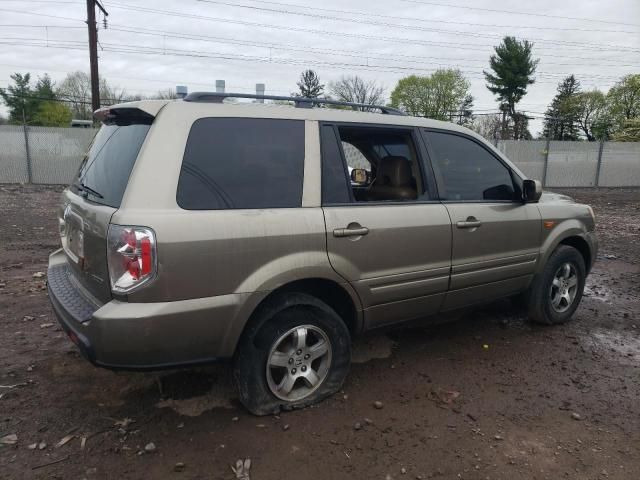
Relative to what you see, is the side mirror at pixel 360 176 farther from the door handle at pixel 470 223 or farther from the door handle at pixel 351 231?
the door handle at pixel 351 231

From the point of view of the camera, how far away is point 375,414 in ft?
10.1

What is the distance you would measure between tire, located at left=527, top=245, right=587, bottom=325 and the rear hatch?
11.6 feet

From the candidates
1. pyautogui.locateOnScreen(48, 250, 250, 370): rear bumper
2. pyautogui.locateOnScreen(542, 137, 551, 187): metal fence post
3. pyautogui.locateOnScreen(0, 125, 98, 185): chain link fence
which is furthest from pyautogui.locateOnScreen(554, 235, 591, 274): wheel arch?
pyautogui.locateOnScreen(542, 137, 551, 187): metal fence post

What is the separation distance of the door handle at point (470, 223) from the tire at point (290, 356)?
120cm

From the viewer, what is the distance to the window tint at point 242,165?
Answer: 2.60m

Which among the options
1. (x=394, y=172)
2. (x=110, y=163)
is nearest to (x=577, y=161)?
(x=394, y=172)

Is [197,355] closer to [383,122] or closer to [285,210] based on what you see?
[285,210]

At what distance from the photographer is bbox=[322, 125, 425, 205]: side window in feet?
10.1

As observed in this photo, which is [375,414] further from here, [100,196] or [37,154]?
[37,154]

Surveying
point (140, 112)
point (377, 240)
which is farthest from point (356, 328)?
point (140, 112)

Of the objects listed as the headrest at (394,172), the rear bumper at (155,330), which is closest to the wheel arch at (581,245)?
the headrest at (394,172)

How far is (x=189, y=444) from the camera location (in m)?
2.73

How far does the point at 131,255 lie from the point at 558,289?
3871 millimetres

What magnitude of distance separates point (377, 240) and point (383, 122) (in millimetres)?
893
